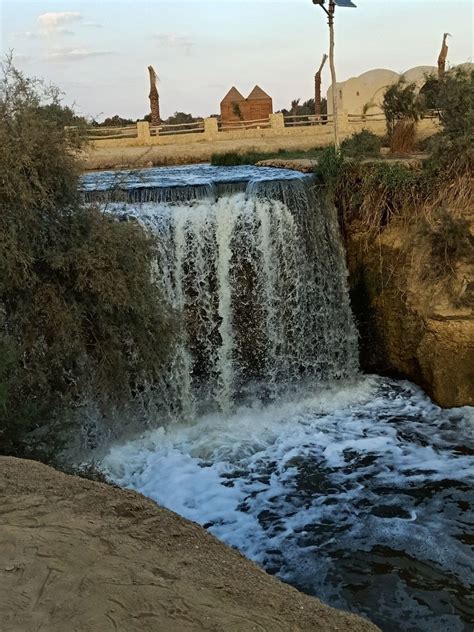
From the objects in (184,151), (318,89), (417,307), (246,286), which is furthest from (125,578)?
(318,89)

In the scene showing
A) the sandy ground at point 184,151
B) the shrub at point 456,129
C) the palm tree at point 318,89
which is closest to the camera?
the shrub at point 456,129

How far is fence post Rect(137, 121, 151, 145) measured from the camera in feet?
65.9

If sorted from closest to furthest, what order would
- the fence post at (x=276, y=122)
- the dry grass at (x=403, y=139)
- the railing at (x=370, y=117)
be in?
the dry grass at (x=403, y=139) < the railing at (x=370, y=117) < the fence post at (x=276, y=122)

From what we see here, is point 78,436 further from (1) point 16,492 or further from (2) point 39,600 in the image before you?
(2) point 39,600

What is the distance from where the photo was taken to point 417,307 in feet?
27.8

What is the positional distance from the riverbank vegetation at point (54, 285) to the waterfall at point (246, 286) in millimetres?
1701

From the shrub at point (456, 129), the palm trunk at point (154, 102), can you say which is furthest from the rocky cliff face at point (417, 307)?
the palm trunk at point (154, 102)

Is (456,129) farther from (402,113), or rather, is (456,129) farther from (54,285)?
Answer: (54,285)

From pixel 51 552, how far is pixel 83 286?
3.10 metres

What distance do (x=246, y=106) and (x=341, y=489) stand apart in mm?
28436

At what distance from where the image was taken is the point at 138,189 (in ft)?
28.5

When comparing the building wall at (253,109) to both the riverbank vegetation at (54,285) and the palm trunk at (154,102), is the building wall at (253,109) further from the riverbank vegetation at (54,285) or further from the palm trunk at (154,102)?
the riverbank vegetation at (54,285)

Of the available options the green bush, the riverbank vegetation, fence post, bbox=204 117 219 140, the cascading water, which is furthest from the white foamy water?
fence post, bbox=204 117 219 140

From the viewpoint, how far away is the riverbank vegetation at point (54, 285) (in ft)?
18.4
